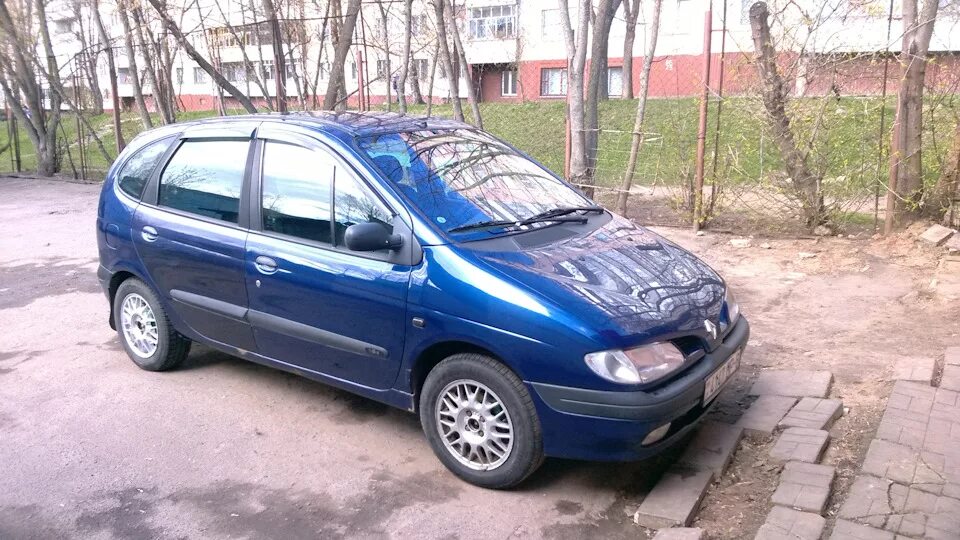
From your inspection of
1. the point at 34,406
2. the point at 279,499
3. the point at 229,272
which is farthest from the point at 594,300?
the point at 34,406

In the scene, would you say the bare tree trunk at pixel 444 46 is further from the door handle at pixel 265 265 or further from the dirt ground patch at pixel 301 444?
the door handle at pixel 265 265

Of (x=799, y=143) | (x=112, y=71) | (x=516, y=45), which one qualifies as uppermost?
(x=516, y=45)

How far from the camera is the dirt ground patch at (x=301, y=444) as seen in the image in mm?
3379

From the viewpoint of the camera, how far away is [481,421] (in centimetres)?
351

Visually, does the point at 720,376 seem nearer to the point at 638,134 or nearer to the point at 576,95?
the point at 638,134

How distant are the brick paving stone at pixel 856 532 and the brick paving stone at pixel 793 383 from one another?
57.2 inches

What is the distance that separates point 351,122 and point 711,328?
2.35 metres

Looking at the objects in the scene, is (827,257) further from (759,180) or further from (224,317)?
(224,317)

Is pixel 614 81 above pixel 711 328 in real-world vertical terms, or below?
above

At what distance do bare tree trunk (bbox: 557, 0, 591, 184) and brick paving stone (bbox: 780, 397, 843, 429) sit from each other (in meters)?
5.06

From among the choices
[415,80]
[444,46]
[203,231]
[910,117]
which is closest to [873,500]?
[203,231]

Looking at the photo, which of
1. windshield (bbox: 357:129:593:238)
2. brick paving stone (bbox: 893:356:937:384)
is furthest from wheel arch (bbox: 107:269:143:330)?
brick paving stone (bbox: 893:356:937:384)

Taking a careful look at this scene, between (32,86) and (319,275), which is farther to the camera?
(32,86)

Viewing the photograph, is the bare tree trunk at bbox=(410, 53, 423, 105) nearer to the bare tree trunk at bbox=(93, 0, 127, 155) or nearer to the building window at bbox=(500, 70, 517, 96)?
the building window at bbox=(500, 70, 517, 96)
